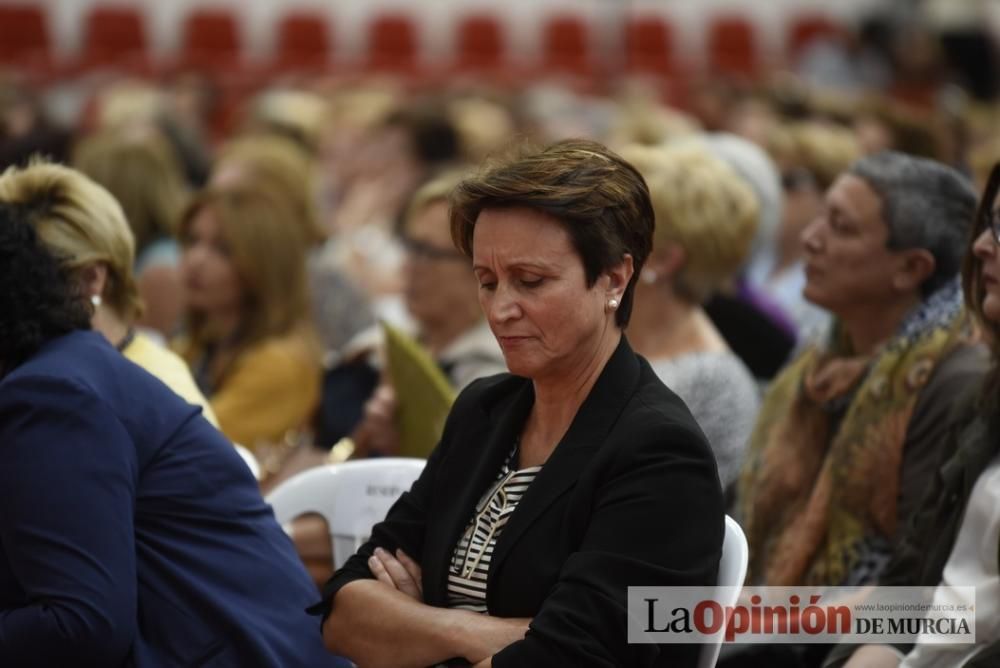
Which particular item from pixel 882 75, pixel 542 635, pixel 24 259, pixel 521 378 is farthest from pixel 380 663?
pixel 882 75

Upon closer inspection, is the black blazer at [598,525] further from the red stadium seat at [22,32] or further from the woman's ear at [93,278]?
the red stadium seat at [22,32]

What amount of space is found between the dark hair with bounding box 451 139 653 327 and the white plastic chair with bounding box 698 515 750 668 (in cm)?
42

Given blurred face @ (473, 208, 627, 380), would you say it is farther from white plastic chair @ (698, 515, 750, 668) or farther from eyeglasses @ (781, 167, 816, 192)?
eyeglasses @ (781, 167, 816, 192)

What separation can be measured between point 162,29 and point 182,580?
41.2 ft

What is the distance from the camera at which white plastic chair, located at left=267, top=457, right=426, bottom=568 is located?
291 cm

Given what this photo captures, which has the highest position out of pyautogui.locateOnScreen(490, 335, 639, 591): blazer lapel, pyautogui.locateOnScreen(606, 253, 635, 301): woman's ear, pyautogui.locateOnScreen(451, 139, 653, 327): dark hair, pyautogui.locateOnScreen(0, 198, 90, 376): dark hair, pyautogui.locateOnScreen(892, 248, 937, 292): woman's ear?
pyautogui.locateOnScreen(451, 139, 653, 327): dark hair

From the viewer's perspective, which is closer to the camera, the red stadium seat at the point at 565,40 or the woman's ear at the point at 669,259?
the woman's ear at the point at 669,259

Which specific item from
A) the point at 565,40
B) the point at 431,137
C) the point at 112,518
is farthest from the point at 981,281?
the point at 565,40

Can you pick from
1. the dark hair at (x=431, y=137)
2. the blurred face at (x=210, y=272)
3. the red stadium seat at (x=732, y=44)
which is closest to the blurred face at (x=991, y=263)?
the blurred face at (x=210, y=272)

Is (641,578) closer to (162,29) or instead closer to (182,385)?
(182,385)

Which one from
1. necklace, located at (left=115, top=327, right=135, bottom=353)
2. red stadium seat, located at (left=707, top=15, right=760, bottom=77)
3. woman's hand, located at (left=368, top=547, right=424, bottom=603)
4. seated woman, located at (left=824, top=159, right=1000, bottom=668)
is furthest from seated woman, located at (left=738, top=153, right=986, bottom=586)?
red stadium seat, located at (left=707, top=15, right=760, bottom=77)

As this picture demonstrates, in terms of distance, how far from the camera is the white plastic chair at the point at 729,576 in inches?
80.9

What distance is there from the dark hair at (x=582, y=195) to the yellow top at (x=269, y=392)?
2.11 meters

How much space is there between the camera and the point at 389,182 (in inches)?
285
